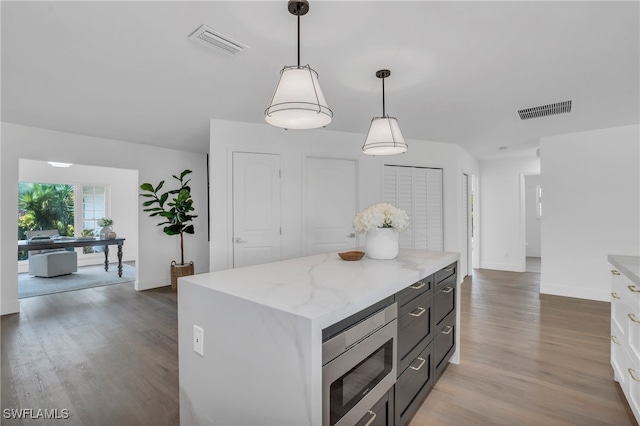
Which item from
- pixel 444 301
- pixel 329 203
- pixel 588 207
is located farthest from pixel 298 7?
pixel 588 207

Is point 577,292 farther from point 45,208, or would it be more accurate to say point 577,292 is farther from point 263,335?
point 45,208

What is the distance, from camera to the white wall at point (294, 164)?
12.1 feet

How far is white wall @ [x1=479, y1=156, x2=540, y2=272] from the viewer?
6.45m

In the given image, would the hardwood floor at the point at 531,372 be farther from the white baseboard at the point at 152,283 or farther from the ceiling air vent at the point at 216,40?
the white baseboard at the point at 152,283

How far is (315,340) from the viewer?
106cm

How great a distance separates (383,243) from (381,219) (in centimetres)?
18

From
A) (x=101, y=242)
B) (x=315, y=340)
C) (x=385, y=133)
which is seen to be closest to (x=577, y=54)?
(x=385, y=133)

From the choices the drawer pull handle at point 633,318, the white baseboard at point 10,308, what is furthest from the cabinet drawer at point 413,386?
the white baseboard at point 10,308

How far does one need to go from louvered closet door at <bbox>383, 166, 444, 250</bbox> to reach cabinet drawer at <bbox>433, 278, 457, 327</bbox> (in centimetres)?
225

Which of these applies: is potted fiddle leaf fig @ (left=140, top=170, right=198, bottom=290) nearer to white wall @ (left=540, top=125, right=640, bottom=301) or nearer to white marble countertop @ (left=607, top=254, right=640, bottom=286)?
white marble countertop @ (left=607, top=254, right=640, bottom=286)

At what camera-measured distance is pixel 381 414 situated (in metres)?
1.53

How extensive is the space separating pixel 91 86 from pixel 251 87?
1420 millimetres

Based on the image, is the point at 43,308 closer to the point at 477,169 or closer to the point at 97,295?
the point at 97,295

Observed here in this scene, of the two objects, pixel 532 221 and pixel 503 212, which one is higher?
pixel 503 212
